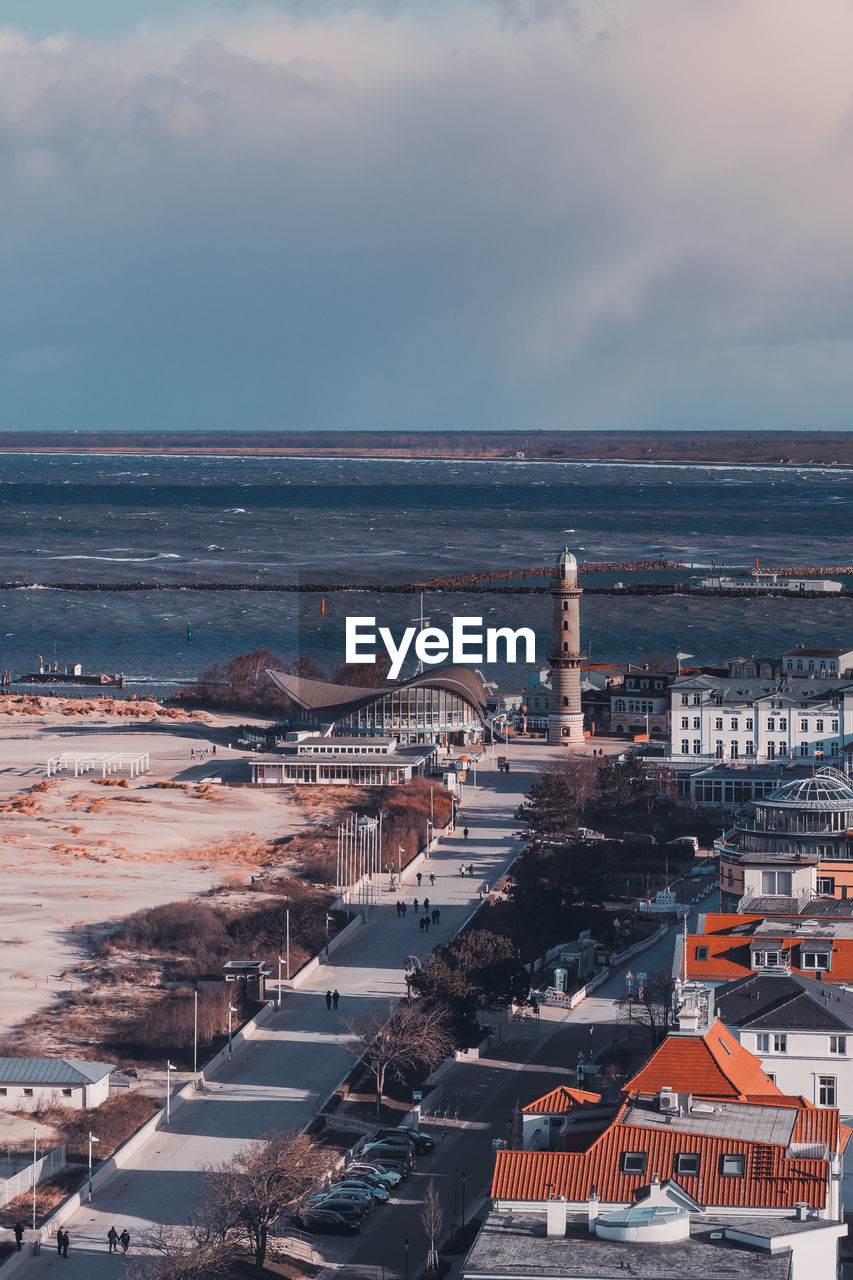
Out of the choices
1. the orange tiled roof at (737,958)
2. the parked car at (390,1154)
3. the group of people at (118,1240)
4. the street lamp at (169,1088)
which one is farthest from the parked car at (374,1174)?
the orange tiled roof at (737,958)

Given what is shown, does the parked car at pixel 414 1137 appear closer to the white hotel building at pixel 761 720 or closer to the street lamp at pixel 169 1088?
the street lamp at pixel 169 1088

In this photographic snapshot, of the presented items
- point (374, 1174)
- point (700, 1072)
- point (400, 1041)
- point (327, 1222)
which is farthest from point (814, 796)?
point (327, 1222)

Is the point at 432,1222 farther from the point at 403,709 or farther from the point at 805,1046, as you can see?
the point at 403,709

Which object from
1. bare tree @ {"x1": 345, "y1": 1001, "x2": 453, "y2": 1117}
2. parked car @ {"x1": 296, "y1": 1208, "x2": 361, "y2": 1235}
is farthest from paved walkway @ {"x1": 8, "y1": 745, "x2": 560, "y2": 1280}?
parked car @ {"x1": 296, "y1": 1208, "x2": 361, "y2": 1235}

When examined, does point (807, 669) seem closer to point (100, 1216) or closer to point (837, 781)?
point (837, 781)

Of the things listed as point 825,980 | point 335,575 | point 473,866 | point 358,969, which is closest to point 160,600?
point 335,575

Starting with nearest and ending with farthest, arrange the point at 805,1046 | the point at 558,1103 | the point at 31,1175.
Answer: the point at 558,1103, the point at 31,1175, the point at 805,1046

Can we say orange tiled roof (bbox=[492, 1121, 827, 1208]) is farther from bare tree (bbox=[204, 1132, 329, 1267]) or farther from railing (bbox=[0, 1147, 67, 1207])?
railing (bbox=[0, 1147, 67, 1207])
